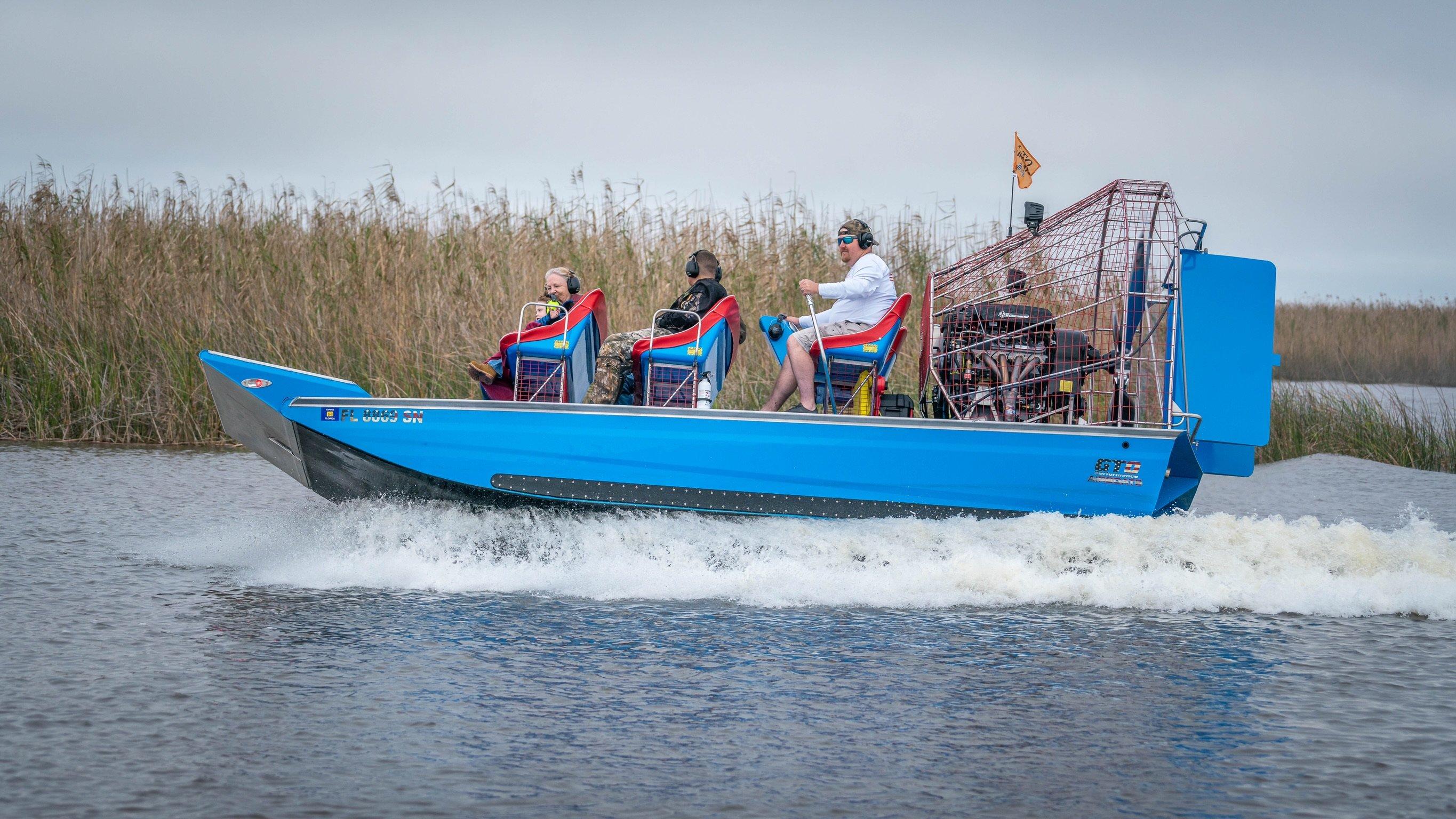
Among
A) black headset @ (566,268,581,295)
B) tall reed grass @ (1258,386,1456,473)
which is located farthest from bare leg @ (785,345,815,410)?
tall reed grass @ (1258,386,1456,473)

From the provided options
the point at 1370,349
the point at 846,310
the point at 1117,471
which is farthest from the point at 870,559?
the point at 1370,349

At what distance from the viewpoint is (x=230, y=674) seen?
4629 mm

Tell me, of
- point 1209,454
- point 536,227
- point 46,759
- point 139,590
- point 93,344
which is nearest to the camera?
point 46,759

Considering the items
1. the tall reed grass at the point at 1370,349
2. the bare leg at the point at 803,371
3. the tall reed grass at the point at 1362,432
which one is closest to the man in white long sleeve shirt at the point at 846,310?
the bare leg at the point at 803,371

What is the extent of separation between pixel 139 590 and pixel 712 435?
3.11m

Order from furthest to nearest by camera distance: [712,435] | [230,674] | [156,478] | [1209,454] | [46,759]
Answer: [156,478] < [1209,454] < [712,435] < [230,674] < [46,759]

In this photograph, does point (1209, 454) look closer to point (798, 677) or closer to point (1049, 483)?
point (1049, 483)

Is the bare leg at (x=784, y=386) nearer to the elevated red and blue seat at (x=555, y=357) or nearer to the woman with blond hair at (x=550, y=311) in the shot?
the elevated red and blue seat at (x=555, y=357)

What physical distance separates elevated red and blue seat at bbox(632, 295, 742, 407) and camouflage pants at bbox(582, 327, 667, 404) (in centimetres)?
5

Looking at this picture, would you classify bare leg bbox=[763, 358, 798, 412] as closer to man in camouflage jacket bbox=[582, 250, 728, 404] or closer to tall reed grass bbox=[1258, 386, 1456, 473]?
man in camouflage jacket bbox=[582, 250, 728, 404]

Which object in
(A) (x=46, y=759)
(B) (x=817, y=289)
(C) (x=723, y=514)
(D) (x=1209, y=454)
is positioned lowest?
(A) (x=46, y=759)

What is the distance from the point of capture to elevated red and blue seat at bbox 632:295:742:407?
24.5 ft

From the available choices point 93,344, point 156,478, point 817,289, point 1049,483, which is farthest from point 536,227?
point 1049,483

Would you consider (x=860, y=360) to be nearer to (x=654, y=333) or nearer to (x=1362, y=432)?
(x=654, y=333)
